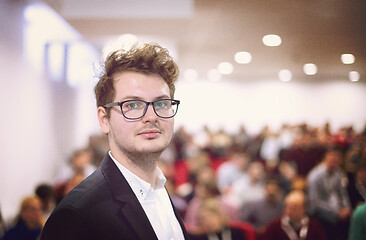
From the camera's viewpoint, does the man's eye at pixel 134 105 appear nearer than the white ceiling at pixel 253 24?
Yes

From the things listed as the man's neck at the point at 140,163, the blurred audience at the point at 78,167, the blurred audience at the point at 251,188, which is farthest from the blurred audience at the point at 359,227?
the blurred audience at the point at 78,167

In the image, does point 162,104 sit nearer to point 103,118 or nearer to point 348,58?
point 103,118

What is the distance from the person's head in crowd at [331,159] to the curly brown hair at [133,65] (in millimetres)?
3315

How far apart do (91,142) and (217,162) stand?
122 inches

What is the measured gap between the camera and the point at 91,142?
7730 mm

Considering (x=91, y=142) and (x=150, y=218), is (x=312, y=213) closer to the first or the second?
(x=150, y=218)

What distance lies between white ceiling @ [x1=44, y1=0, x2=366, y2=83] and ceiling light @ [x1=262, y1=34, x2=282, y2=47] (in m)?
0.03

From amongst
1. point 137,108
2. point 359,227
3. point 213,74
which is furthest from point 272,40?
point 213,74

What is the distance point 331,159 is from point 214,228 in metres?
1.83

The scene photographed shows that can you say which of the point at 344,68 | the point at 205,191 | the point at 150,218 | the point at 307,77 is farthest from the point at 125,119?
the point at 205,191

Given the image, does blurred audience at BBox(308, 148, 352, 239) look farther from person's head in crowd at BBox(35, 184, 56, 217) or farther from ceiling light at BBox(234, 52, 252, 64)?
person's head in crowd at BBox(35, 184, 56, 217)

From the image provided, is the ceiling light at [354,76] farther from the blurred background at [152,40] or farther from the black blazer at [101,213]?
the black blazer at [101,213]

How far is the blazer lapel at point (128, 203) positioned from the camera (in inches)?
52.4

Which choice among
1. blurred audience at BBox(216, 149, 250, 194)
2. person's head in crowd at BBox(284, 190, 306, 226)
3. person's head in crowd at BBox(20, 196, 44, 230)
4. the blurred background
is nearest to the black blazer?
the blurred background
